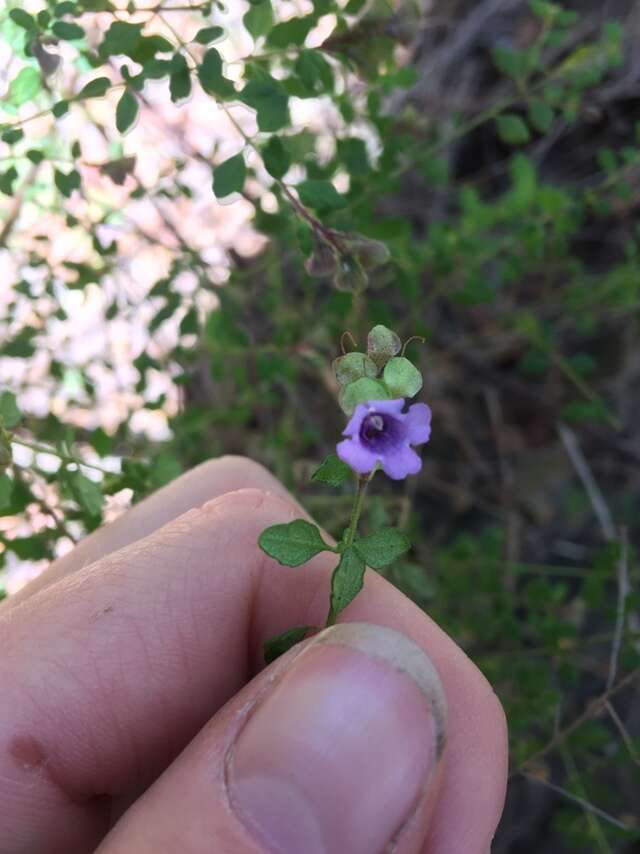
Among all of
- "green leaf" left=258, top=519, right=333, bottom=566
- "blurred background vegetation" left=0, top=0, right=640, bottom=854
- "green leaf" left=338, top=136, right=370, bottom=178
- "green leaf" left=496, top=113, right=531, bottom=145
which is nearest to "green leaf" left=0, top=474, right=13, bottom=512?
"blurred background vegetation" left=0, top=0, right=640, bottom=854

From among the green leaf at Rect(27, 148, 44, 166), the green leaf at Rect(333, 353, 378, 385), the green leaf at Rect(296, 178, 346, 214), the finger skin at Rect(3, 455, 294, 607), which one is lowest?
the finger skin at Rect(3, 455, 294, 607)

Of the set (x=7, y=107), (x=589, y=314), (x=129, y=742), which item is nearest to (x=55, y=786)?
(x=129, y=742)

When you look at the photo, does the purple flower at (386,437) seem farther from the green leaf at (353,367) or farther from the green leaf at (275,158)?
the green leaf at (275,158)

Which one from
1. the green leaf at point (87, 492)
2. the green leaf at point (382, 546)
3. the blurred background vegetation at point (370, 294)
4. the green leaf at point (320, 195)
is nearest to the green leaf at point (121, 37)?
the blurred background vegetation at point (370, 294)

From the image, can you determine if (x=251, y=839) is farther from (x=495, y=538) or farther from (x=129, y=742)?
(x=495, y=538)

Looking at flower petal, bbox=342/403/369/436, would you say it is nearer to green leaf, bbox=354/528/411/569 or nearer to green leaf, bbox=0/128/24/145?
green leaf, bbox=354/528/411/569

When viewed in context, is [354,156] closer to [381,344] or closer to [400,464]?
[381,344]
